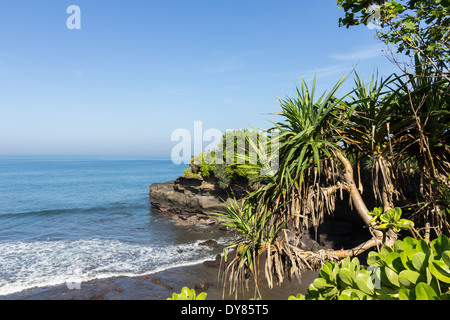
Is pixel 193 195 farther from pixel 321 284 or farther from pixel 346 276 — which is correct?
pixel 346 276

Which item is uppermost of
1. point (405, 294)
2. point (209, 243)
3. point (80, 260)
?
point (405, 294)

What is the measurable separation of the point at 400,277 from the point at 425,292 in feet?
0.49

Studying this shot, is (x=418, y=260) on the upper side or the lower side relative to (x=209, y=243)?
upper

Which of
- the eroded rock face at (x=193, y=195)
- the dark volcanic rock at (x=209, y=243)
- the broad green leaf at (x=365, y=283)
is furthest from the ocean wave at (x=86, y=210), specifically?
the broad green leaf at (x=365, y=283)

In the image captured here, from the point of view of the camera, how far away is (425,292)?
112 cm

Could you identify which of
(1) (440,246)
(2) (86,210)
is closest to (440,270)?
(1) (440,246)

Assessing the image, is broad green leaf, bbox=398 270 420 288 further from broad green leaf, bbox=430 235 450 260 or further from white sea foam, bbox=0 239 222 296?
white sea foam, bbox=0 239 222 296

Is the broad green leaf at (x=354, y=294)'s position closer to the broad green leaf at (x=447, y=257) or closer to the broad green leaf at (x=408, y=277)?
the broad green leaf at (x=408, y=277)

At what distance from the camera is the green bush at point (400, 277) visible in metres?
1.18

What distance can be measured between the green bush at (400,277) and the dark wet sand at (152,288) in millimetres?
10843

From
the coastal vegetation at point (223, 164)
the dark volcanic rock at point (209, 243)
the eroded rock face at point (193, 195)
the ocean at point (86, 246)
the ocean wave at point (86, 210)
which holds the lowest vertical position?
the ocean wave at point (86, 210)

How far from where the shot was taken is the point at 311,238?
17328mm

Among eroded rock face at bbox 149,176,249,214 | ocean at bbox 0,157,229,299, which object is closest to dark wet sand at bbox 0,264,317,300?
ocean at bbox 0,157,229,299

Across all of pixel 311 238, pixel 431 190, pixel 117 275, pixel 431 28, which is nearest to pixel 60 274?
pixel 117 275
